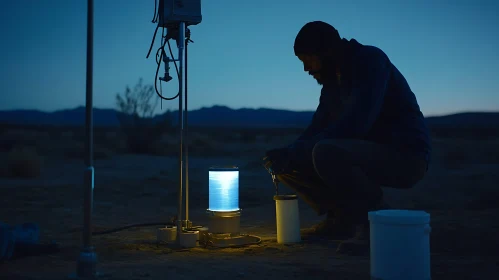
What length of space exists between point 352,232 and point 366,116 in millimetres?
1057

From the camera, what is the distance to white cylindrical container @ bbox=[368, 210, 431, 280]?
275 centimetres

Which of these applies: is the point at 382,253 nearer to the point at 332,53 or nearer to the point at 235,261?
the point at 235,261

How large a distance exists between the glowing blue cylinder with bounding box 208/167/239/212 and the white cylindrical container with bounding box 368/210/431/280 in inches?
70.6

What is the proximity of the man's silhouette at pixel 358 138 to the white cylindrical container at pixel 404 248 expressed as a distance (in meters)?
0.92

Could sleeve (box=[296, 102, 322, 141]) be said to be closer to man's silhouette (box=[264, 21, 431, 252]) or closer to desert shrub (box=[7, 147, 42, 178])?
man's silhouette (box=[264, 21, 431, 252])

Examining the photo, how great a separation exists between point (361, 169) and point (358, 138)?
225mm

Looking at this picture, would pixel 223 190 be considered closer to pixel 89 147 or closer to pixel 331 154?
pixel 331 154

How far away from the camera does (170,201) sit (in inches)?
312

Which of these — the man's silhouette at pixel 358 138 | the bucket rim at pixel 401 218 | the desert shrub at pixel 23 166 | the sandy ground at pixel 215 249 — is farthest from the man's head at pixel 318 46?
the desert shrub at pixel 23 166

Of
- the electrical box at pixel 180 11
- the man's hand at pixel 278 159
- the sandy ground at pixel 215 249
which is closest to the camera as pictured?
the sandy ground at pixel 215 249

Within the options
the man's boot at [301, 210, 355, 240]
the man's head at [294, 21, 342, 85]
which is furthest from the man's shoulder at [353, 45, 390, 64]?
the man's boot at [301, 210, 355, 240]

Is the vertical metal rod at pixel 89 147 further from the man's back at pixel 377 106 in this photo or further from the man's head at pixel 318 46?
the man's back at pixel 377 106

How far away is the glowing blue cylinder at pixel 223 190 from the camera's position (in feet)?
14.4

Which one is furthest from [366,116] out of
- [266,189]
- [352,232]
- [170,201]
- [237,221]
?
[266,189]
